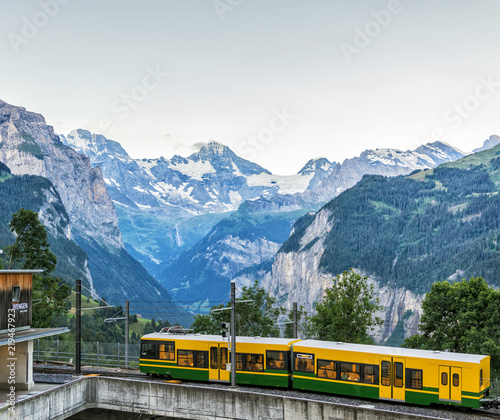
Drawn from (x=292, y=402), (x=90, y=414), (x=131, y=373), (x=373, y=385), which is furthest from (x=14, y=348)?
(x=373, y=385)

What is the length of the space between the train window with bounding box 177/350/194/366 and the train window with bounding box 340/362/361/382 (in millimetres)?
11523

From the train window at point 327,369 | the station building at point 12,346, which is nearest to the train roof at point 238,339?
the train window at point 327,369

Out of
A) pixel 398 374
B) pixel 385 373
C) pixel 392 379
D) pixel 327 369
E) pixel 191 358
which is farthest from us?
pixel 191 358

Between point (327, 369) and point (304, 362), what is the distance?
1.73 m

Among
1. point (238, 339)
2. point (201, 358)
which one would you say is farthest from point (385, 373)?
point (201, 358)

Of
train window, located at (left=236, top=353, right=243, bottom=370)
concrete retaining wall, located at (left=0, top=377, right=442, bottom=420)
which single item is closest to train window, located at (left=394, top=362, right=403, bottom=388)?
concrete retaining wall, located at (left=0, top=377, right=442, bottom=420)

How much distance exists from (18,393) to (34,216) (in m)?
40.7

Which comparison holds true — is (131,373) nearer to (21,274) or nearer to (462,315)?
(21,274)

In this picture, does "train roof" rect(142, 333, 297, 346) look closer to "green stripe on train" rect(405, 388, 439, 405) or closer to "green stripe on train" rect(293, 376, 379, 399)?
"green stripe on train" rect(293, 376, 379, 399)

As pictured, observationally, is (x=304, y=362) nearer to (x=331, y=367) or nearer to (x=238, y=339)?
(x=331, y=367)

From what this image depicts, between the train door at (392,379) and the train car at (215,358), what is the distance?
665 centimetres

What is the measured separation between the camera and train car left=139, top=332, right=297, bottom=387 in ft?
119

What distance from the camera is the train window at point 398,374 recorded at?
31752 millimetres

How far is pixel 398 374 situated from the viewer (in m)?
31.9
